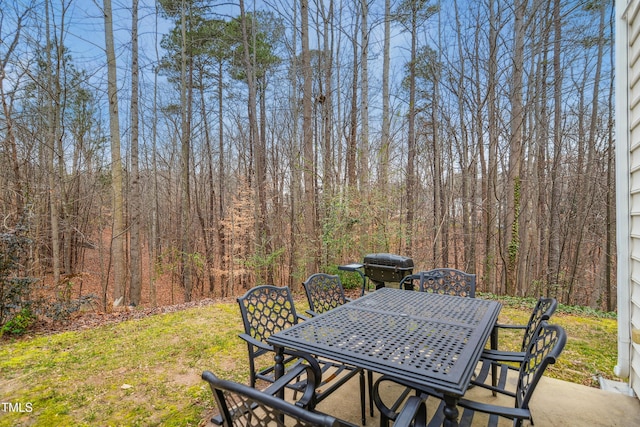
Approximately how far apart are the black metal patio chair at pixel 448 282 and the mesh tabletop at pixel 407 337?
22.1 inches

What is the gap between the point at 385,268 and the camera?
341cm

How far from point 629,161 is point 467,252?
660cm

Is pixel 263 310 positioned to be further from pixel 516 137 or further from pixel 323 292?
pixel 516 137

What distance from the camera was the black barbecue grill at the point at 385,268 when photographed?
3.31 metres

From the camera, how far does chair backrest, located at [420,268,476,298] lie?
117 inches

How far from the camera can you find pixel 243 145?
36.9 feet

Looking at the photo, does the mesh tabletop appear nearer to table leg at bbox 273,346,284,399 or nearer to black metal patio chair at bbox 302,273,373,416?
table leg at bbox 273,346,284,399

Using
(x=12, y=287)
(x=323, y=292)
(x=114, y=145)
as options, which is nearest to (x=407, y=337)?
(x=323, y=292)

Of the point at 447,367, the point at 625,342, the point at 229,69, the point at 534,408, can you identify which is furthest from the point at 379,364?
the point at 229,69

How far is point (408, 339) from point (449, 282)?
1607 millimetres

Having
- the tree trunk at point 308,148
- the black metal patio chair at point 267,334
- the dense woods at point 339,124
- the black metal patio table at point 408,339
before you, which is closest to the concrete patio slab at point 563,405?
the black metal patio chair at point 267,334

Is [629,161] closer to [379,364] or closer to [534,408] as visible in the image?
[534,408]

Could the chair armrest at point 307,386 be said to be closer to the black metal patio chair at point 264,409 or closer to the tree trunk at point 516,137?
the black metal patio chair at point 264,409

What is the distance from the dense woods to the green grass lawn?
1516 millimetres
